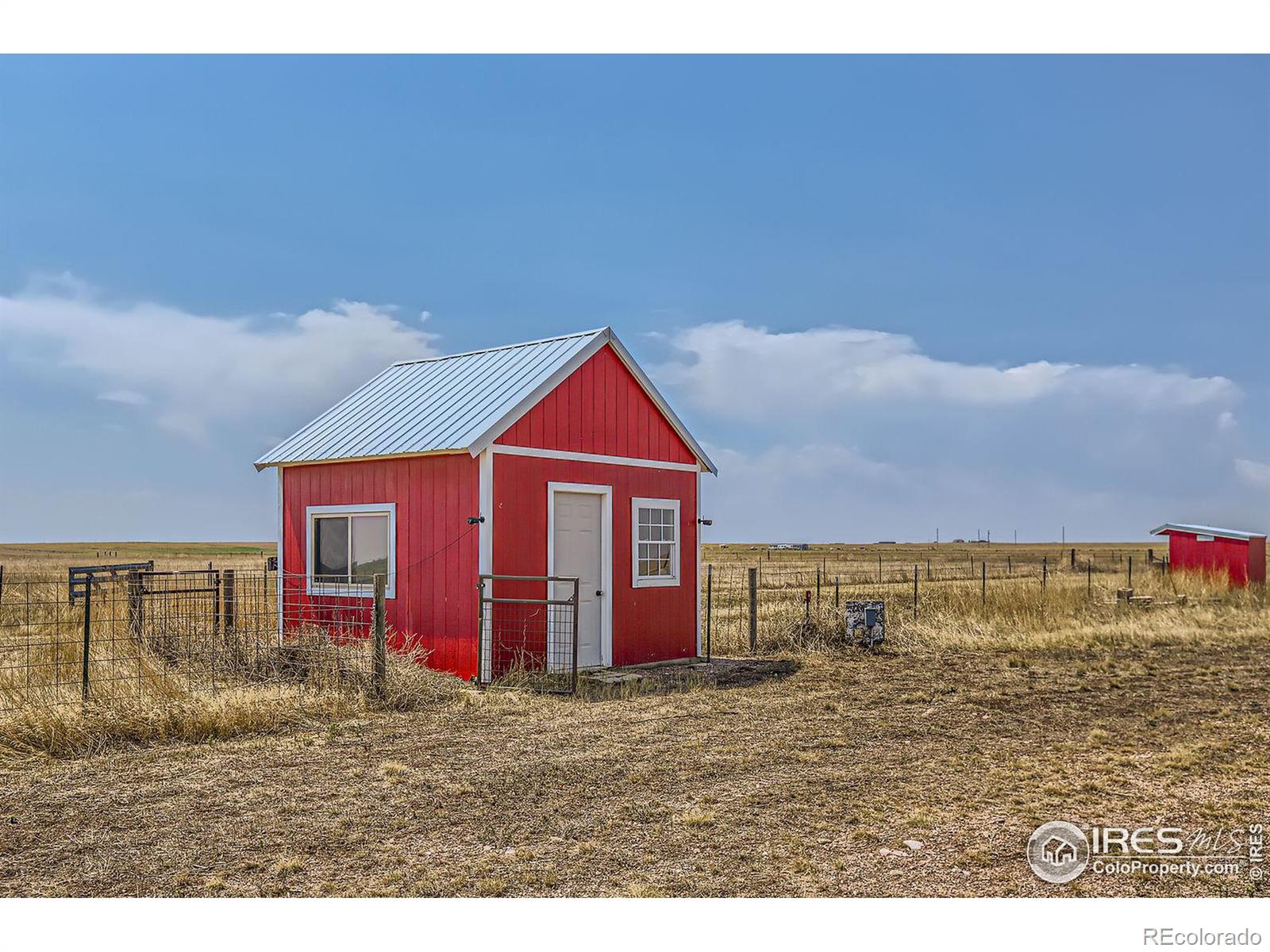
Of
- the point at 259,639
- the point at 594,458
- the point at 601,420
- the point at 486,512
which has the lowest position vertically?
the point at 259,639

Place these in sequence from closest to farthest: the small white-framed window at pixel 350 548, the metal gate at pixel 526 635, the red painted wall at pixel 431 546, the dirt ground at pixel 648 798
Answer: the dirt ground at pixel 648 798
the metal gate at pixel 526 635
the red painted wall at pixel 431 546
the small white-framed window at pixel 350 548

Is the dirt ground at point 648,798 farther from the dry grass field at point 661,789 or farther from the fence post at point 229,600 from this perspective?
the fence post at point 229,600

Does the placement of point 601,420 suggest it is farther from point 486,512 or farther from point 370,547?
point 370,547

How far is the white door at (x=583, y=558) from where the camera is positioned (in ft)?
44.8

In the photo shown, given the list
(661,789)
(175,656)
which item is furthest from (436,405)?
(661,789)

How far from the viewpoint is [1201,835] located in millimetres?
6414

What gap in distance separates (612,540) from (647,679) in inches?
84.2

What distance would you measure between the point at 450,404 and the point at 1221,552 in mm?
24475

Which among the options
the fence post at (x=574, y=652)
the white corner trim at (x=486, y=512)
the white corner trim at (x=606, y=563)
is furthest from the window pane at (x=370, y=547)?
the fence post at (x=574, y=652)

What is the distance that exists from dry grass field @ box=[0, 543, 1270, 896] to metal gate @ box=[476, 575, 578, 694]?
0.76 metres

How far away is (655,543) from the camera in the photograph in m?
15.0

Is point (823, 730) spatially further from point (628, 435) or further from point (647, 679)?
point (628, 435)

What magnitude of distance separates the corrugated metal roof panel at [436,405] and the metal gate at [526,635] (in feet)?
6.05

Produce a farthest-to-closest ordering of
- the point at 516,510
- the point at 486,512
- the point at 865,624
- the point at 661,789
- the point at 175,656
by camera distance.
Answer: the point at 865,624, the point at 516,510, the point at 486,512, the point at 175,656, the point at 661,789
